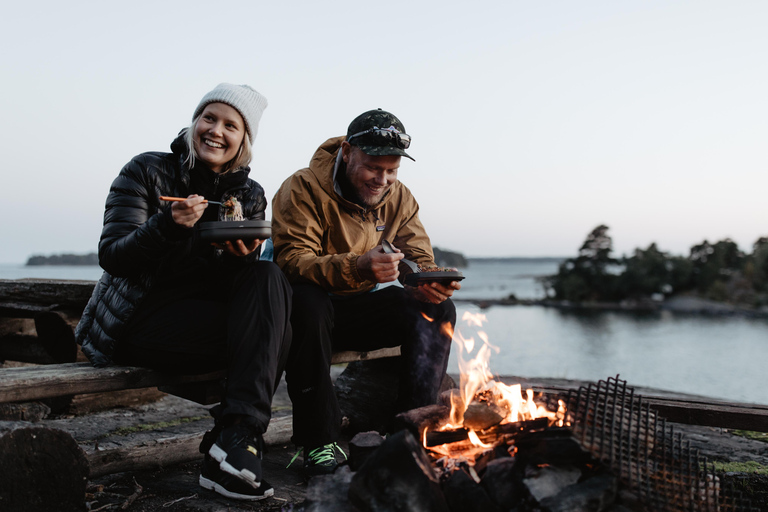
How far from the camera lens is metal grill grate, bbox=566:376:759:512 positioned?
6.40ft

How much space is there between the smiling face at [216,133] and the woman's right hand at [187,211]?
629mm

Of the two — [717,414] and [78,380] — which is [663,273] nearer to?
[717,414]

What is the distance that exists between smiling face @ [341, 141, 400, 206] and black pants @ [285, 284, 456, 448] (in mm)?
635

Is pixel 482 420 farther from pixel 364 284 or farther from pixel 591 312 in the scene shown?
pixel 591 312

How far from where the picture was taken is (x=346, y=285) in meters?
3.16

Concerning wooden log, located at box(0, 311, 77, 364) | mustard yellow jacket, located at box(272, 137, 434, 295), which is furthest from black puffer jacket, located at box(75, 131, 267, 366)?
wooden log, located at box(0, 311, 77, 364)

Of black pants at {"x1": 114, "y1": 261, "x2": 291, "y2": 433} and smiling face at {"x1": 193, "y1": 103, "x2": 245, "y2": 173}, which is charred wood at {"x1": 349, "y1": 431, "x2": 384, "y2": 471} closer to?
black pants at {"x1": 114, "y1": 261, "x2": 291, "y2": 433}

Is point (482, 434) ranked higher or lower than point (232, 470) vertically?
higher

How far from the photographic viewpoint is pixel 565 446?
1.94 metres

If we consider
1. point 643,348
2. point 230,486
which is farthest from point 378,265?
point 643,348

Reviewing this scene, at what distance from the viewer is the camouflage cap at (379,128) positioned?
3357mm

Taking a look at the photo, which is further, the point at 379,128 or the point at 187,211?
the point at 379,128

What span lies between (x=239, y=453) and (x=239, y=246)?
40.2 inches

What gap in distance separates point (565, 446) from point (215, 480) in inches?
63.1
